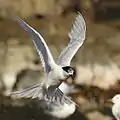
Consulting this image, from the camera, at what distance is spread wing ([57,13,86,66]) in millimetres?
3246

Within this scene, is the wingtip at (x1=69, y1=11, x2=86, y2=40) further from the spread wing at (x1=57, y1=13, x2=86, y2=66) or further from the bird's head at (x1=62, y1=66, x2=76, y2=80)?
the bird's head at (x1=62, y1=66, x2=76, y2=80)

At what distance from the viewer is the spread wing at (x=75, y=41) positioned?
325cm

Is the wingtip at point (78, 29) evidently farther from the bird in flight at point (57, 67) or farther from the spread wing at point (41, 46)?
the spread wing at point (41, 46)

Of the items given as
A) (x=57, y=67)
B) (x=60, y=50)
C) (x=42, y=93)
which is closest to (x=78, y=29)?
(x=57, y=67)

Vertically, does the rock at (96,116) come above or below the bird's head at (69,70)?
below

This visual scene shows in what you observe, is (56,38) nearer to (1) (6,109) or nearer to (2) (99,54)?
(2) (99,54)

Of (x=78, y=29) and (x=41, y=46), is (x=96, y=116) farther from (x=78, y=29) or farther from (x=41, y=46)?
(x=41, y=46)

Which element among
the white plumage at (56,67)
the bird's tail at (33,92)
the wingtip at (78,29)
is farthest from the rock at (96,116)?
the wingtip at (78,29)

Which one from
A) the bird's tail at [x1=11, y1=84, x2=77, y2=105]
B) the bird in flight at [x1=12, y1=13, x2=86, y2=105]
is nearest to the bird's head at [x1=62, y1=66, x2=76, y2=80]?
the bird in flight at [x1=12, y1=13, x2=86, y2=105]

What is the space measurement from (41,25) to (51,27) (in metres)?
0.11

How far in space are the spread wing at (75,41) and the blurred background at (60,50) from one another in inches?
29.9

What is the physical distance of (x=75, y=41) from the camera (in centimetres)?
331

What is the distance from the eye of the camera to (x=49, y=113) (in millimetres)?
3895

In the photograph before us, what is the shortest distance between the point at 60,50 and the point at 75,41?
164 centimetres
